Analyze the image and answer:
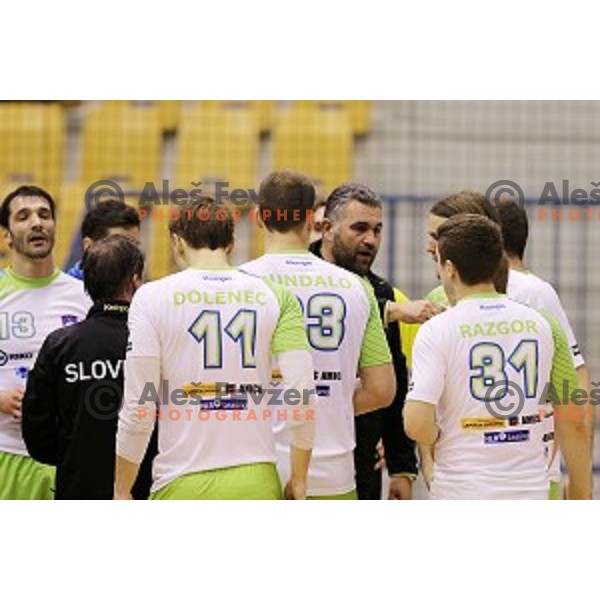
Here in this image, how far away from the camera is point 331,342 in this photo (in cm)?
480

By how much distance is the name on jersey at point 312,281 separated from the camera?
474 centimetres

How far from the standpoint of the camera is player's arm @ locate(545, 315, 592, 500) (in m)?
4.50

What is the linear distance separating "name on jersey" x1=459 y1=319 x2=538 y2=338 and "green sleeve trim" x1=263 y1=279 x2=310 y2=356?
1.75 feet

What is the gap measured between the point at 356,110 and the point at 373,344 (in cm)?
665

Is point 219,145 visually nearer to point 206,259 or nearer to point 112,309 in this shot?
point 112,309

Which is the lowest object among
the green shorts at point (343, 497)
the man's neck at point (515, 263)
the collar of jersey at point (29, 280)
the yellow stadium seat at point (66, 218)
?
the green shorts at point (343, 497)

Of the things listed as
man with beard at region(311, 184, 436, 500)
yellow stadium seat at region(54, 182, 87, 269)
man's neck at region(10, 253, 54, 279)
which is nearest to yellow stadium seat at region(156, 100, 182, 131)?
yellow stadium seat at region(54, 182, 87, 269)

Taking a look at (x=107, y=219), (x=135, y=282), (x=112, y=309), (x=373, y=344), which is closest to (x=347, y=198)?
(x=373, y=344)

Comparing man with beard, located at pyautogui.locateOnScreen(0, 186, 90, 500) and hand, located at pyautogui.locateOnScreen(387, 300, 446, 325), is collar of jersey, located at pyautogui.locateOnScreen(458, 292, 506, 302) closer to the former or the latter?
hand, located at pyautogui.locateOnScreen(387, 300, 446, 325)

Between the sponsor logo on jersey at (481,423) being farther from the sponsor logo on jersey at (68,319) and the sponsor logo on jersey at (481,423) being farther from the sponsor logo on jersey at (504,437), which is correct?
the sponsor logo on jersey at (68,319)

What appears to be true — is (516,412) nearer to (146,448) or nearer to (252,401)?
(252,401)

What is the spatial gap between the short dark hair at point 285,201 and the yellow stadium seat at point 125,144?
599cm

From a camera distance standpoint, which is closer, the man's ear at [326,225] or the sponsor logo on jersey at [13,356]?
the man's ear at [326,225]

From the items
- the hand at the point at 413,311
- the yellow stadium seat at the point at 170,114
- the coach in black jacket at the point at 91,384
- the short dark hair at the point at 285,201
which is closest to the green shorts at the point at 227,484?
the coach in black jacket at the point at 91,384
